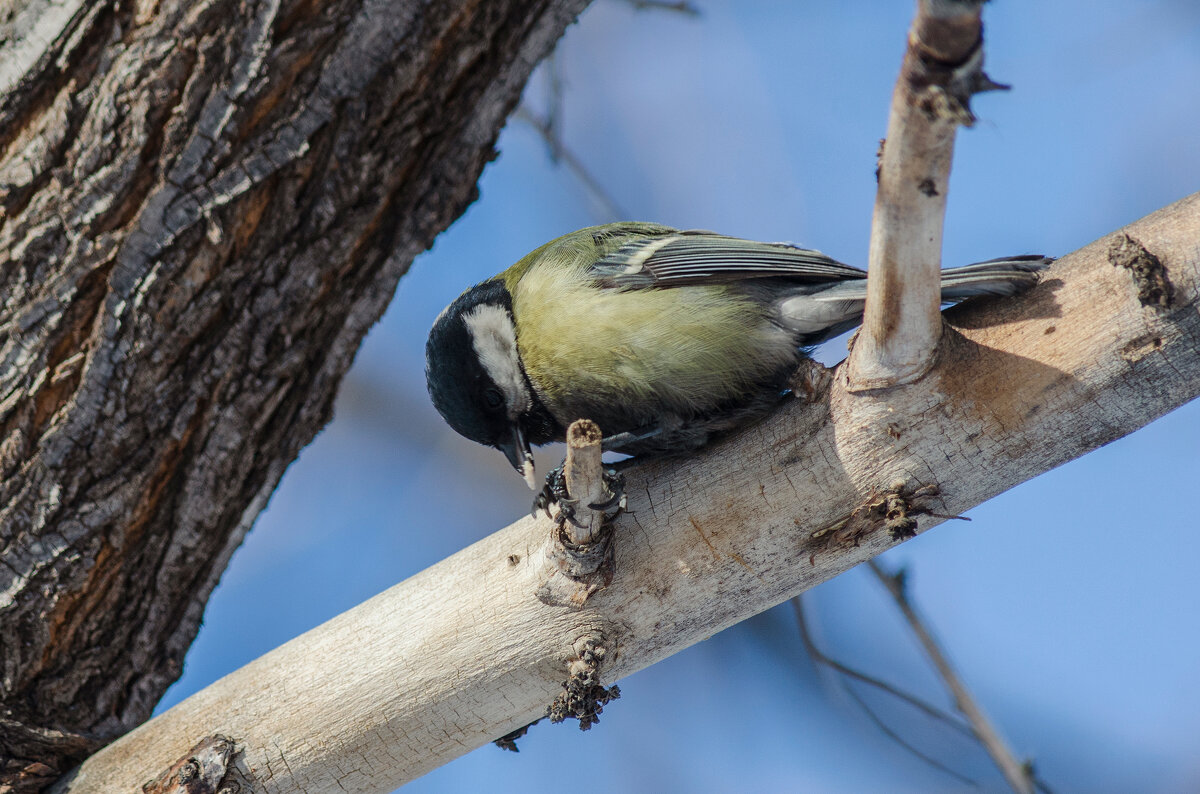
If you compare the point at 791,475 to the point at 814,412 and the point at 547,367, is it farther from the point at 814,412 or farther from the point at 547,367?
the point at 547,367

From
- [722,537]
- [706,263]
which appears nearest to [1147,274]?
[722,537]

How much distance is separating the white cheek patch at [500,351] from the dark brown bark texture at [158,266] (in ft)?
1.24

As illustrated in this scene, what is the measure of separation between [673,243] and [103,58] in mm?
1440

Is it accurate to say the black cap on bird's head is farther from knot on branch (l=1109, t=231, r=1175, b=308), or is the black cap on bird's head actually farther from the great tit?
knot on branch (l=1109, t=231, r=1175, b=308)

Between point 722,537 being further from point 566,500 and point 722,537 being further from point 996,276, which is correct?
point 996,276

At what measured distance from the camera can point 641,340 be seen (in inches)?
86.9

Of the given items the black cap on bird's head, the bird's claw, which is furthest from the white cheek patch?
the bird's claw

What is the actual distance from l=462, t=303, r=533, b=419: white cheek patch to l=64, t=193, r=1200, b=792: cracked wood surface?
1.85 ft

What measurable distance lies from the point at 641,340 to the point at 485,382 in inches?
19.9

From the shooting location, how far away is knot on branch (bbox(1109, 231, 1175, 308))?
4.98ft

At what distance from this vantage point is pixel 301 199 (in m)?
2.35

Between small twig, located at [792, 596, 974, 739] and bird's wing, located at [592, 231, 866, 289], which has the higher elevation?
bird's wing, located at [592, 231, 866, 289]

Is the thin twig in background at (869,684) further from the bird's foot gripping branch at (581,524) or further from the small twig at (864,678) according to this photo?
the bird's foot gripping branch at (581,524)

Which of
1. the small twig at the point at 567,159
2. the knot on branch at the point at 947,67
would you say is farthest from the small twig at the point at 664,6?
the knot on branch at the point at 947,67
